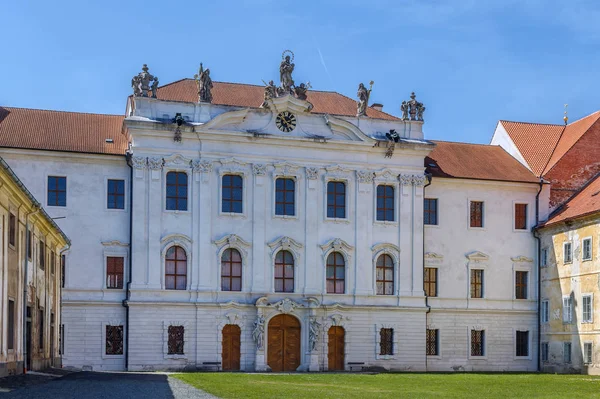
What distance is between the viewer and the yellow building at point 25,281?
3231cm

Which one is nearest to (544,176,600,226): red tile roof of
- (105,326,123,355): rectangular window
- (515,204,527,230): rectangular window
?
(515,204,527,230): rectangular window

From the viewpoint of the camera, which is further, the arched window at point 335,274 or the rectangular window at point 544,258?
the rectangular window at point 544,258

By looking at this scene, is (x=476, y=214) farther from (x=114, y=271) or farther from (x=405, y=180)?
(x=114, y=271)

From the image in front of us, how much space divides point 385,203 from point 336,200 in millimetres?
2801

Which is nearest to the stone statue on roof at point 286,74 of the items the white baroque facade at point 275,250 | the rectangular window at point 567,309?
the white baroque facade at point 275,250

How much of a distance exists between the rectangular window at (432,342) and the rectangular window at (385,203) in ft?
22.0

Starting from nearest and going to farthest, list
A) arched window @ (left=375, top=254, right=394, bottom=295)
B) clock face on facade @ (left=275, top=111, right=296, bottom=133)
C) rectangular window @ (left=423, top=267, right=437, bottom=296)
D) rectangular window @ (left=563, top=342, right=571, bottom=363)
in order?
clock face on facade @ (left=275, top=111, right=296, bottom=133) → rectangular window @ (left=563, top=342, right=571, bottom=363) → arched window @ (left=375, top=254, right=394, bottom=295) → rectangular window @ (left=423, top=267, right=437, bottom=296)

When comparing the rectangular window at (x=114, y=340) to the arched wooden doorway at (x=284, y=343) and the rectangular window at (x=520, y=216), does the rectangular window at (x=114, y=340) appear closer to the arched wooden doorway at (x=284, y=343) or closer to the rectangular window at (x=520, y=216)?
the arched wooden doorway at (x=284, y=343)

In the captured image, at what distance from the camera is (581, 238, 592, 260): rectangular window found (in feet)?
174

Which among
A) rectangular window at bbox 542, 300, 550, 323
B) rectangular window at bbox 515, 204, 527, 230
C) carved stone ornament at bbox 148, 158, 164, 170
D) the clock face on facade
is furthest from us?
rectangular window at bbox 515, 204, 527, 230

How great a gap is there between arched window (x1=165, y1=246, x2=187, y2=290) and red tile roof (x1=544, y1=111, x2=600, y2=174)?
21.8 m

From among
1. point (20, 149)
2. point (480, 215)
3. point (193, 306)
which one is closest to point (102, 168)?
point (20, 149)

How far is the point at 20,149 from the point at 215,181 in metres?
9.87

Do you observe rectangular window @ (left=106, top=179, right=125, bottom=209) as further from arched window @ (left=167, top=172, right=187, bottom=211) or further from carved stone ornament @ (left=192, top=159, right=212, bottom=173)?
carved stone ornament @ (left=192, top=159, right=212, bottom=173)
